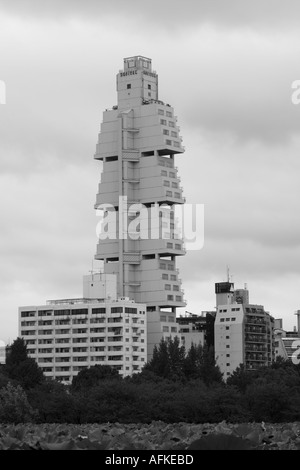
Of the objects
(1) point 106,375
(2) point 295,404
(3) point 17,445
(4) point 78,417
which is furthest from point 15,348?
(3) point 17,445

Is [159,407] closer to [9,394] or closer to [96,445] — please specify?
[9,394]

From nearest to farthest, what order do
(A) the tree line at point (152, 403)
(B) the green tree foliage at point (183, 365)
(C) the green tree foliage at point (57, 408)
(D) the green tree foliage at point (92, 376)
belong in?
(A) the tree line at point (152, 403) → (C) the green tree foliage at point (57, 408) → (D) the green tree foliage at point (92, 376) → (B) the green tree foliage at point (183, 365)

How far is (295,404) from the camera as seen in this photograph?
436 feet

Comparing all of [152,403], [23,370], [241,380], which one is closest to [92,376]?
[23,370]

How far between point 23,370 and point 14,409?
1655 inches

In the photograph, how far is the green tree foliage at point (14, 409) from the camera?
374 ft

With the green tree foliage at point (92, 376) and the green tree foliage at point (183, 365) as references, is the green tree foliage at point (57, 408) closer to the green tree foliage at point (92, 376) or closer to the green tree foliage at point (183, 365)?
the green tree foliage at point (92, 376)

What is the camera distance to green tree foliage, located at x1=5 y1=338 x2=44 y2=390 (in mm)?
155375

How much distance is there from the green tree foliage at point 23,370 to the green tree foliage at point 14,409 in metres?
34.3

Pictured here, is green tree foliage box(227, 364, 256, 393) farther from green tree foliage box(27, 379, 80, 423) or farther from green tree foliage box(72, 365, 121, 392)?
green tree foliage box(27, 379, 80, 423)

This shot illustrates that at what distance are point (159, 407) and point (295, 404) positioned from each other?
15.4 m

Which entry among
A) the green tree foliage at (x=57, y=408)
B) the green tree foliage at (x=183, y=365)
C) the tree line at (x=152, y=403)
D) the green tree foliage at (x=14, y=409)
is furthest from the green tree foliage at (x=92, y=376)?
the green tree foliage at (x=14, y=409)

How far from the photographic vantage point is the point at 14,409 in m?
115

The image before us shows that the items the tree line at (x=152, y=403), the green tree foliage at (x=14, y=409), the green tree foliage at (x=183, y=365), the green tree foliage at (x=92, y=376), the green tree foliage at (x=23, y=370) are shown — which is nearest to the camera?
the green tree foliage at (x=14, y=409)
